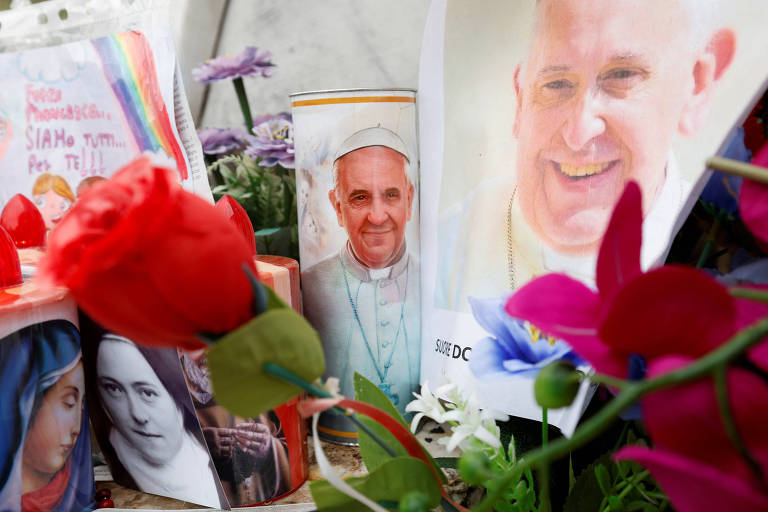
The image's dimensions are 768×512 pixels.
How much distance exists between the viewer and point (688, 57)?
263mm

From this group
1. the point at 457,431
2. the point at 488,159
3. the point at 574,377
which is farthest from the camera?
the point at 488,159

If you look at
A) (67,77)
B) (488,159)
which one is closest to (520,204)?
(488,159)

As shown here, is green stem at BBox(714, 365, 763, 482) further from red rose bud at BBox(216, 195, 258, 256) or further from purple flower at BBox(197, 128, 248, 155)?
purple flower at BBox(197, 128, 248, 155)

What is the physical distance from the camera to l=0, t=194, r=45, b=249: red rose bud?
0.36 meters

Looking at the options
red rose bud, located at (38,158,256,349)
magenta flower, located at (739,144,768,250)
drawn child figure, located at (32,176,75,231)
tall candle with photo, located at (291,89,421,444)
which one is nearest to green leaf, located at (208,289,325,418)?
red rose bud, located at (38,158,256,349)

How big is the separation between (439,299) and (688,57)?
0.62ft

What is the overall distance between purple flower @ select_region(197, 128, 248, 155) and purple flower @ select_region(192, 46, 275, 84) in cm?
5

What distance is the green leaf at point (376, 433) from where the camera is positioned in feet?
0.60

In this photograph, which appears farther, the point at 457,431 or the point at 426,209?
the point at 426,209

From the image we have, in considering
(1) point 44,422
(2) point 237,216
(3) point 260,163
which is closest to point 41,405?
(1) point 44,422

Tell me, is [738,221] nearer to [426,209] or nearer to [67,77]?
[426,209]

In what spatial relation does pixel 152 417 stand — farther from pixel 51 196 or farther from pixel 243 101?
pixel 243 101

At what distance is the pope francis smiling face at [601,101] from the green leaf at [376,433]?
15 centimetres

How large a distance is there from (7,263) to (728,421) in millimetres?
302
